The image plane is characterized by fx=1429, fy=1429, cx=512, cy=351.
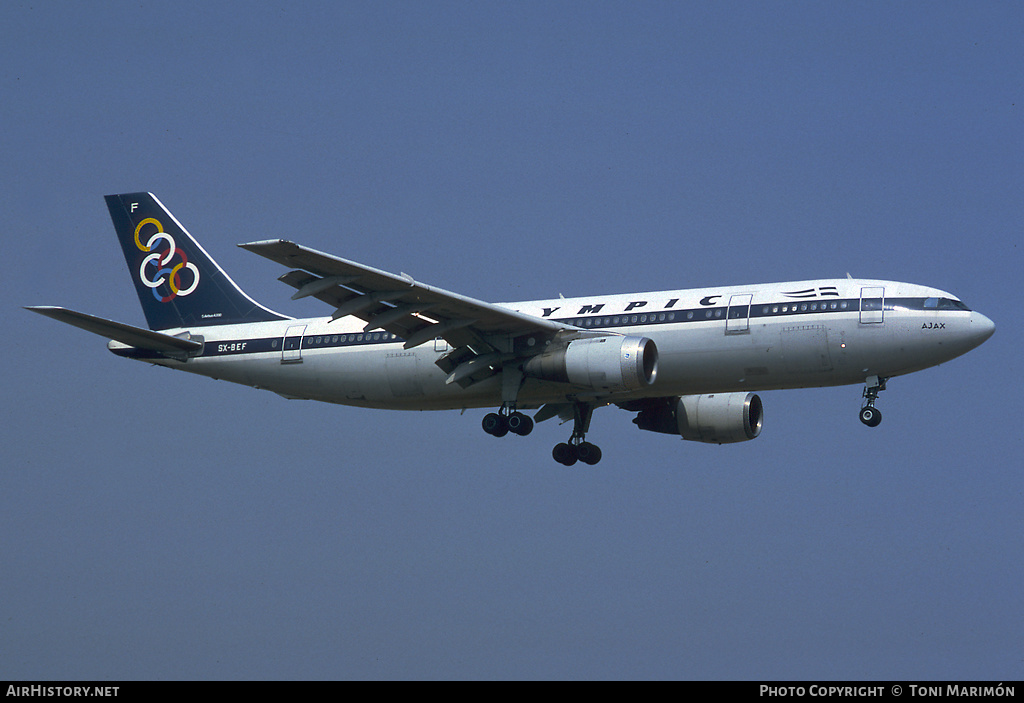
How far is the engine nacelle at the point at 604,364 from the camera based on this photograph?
131 ft

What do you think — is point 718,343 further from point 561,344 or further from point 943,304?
point 943,304

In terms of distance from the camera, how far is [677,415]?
47406 millimetres

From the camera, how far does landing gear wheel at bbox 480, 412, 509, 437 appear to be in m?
43.3

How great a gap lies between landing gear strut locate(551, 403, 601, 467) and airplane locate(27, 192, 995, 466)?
0.15ft

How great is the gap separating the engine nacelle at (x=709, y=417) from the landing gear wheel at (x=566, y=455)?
9.55 ft

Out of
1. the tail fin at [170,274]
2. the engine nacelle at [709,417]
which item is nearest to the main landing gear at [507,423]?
the engine nacelle at [709,417]

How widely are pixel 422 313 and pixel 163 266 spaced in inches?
512

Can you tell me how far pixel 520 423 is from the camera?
43125 millimetres

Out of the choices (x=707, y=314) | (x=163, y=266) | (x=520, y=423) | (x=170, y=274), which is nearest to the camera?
(x=707, y=314)

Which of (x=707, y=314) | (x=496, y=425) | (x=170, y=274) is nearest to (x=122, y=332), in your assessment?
(x=170, y=274)

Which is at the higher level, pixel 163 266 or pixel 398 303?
pixel 163 266

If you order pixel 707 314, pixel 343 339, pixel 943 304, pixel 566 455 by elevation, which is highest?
pixel 943 304

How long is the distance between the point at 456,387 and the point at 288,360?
18.7 ft

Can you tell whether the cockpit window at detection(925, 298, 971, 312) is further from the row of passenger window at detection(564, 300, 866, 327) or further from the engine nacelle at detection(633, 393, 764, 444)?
the engine nacelle at detection(633, 393, 764, 444)
